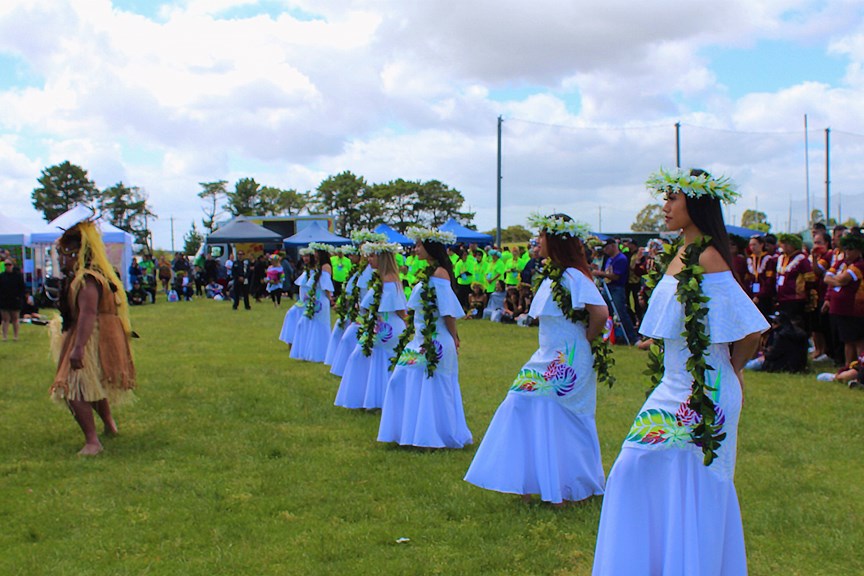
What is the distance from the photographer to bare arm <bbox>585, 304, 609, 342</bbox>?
567 cm

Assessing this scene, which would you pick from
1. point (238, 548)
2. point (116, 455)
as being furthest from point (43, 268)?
point (238, 548)

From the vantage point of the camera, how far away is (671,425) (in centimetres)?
379

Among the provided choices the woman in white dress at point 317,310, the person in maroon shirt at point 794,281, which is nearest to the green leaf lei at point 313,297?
the woman in white dress at point 317,310

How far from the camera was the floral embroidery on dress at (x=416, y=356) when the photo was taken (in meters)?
7.58

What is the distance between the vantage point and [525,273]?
65.4 feet

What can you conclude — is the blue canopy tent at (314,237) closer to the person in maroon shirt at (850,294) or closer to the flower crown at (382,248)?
the flower crown at (382,248)

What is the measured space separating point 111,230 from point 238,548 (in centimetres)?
2837

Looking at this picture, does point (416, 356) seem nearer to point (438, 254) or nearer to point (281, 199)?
point (438, 254)

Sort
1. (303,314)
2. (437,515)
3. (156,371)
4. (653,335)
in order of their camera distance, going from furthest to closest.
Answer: (303,314) < (156,371) < (437,515) < (653,335)

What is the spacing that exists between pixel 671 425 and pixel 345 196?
6755cm

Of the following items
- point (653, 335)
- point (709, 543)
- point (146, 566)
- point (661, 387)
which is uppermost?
point (653, 335)

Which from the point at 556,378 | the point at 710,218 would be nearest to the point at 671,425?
the point at 710,218

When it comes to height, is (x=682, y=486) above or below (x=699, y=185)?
below

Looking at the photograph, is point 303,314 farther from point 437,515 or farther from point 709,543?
point 709,543
